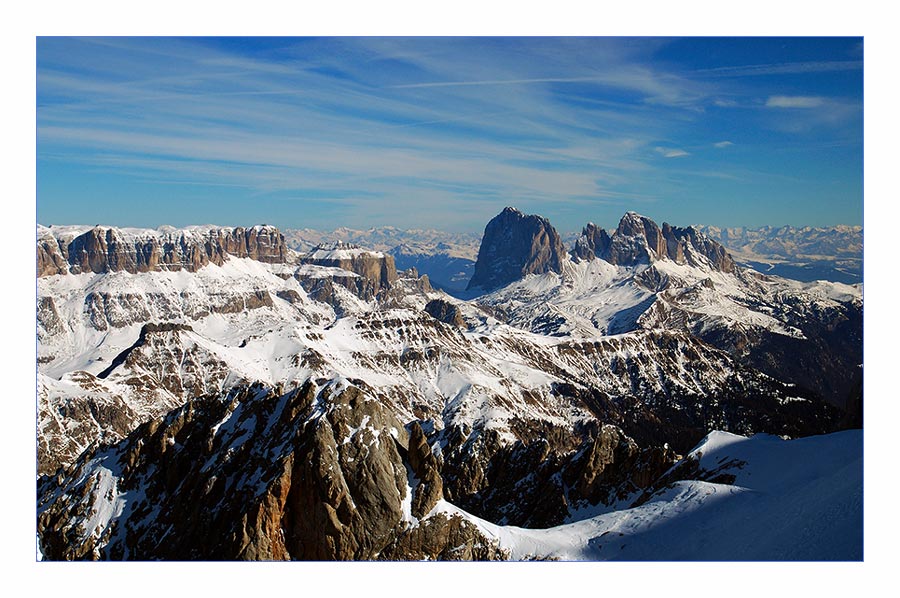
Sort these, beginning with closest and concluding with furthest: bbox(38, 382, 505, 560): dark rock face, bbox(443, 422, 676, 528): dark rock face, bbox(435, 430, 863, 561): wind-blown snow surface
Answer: bbox(435, 430, 863, 561): wind-blown snow surface, bbox(38, 382, 505, 560): dark rock face, bbox(443, 422, 676, 528): dark rock face

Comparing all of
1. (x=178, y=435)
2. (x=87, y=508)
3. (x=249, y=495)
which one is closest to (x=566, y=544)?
(x=249, y=495)

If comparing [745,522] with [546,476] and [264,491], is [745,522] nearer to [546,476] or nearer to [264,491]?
[264,491]

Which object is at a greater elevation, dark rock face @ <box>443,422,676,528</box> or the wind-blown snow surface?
the wind-blown snow surface

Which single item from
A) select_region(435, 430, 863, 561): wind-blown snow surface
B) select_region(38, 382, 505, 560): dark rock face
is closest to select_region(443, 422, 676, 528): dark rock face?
select_region(435, 430, 863, 561): wind-blown snow surface

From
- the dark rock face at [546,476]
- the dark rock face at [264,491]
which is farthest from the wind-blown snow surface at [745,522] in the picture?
the dark rock face at [546,476]

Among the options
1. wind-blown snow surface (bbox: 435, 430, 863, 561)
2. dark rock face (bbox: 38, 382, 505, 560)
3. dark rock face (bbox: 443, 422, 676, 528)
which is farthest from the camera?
dark rock face (bbox: 443, 422, 676, 528)

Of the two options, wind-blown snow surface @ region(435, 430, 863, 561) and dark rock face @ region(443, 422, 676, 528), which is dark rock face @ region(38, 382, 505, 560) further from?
dark rock face @ region(443, 422, 676, 528)

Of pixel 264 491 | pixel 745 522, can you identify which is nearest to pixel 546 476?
pixel 745 522
